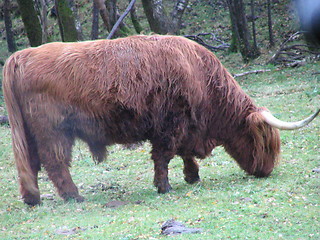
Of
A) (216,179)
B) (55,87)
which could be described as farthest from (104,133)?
(216,179)

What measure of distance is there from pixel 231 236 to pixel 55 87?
10.7 ft

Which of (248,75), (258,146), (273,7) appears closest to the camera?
(258,146)

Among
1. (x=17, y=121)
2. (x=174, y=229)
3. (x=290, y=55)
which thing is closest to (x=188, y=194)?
(x=174, y=229)

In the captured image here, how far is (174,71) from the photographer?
693 centimetres

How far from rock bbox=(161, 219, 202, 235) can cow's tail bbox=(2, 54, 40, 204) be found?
2.43 m

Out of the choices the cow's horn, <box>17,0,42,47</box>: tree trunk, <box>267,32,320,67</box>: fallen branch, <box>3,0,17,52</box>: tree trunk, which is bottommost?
<box>267,32,320,67</box>: fallen branch

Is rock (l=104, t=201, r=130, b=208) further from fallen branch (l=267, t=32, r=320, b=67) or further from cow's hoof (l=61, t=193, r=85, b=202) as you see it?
fallen branch (l=267, t=32, r=320, b=67)

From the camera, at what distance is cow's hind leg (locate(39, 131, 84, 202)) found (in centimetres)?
675

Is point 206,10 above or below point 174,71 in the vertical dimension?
below

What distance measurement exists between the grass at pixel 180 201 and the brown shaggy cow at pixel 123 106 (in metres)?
0.40

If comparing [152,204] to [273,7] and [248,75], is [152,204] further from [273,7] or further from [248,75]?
[273,7]

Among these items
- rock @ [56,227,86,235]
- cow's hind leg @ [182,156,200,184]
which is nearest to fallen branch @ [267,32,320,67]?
cow's hind leg @ [182,156,200,184]

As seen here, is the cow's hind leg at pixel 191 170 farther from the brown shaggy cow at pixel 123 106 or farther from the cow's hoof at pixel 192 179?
the brown shaggy cow at pixel 123 106

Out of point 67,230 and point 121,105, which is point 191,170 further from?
point 67,230
